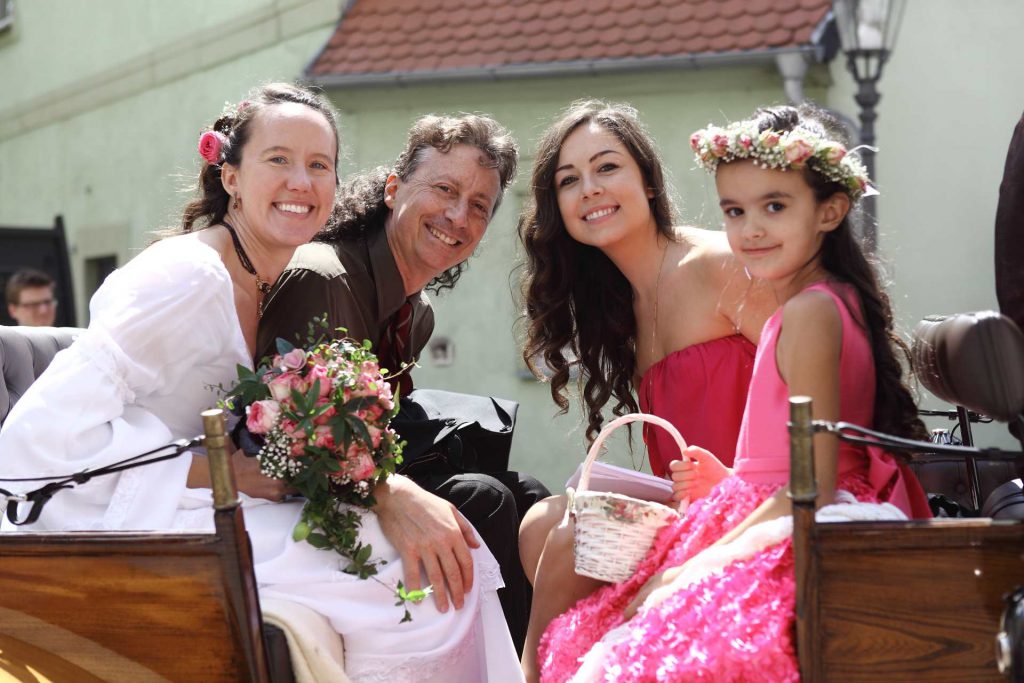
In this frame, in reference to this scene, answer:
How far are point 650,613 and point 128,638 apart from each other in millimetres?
1010

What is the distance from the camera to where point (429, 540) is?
3021 mm

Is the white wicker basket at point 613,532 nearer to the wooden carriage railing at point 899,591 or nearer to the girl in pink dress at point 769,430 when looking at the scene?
the girl in pink dress at point 769,430

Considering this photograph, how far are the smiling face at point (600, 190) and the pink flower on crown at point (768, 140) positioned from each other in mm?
834

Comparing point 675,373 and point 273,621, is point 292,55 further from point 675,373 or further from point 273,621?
point 273,621

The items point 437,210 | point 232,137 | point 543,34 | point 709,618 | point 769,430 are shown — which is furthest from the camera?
point 543,34

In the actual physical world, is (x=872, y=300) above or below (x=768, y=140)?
below

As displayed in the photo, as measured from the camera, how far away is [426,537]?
9.92 ft

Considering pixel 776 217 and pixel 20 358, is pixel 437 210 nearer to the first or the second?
pixel 20 358

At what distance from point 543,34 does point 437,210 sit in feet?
22.8

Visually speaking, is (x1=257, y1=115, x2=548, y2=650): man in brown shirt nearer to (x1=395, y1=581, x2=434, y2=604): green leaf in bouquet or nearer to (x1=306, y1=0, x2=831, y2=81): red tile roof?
(x1=395, y1=581, x2=434, y2=604): green leaf in bouquet

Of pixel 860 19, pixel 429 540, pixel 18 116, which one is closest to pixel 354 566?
pixel 429 540

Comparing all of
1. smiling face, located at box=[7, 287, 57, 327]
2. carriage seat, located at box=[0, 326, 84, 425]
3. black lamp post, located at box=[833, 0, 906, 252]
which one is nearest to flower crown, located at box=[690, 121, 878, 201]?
carriage seat, located at box=[0, 326, 84, 425]

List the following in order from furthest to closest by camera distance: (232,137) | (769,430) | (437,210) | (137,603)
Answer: (437,210)
(232,137)
(769,430)
(137,603)

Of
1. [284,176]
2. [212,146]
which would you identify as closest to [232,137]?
[212,146]
